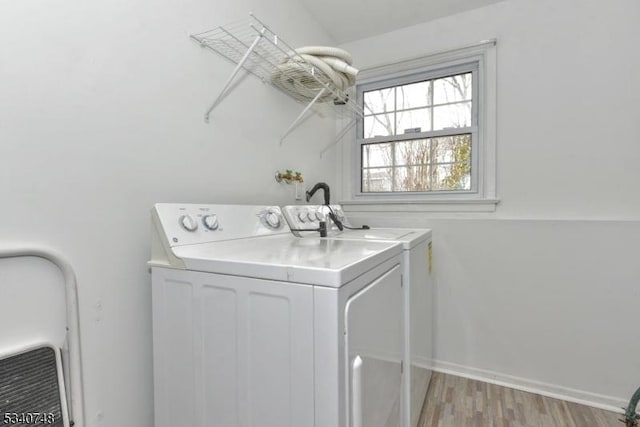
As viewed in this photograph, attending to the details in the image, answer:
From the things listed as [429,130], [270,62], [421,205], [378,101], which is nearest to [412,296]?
[421,205]

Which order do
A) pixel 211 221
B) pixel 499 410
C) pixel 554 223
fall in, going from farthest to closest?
pixel 554 223 → pixel 499 410 → pixel 211 221

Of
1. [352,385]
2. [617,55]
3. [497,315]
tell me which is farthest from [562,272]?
[352,385]

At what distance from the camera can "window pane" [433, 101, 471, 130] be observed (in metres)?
2.36

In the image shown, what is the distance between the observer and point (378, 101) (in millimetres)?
2717

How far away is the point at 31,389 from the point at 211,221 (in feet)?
2.27

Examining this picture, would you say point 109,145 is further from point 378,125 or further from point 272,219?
point 378,125

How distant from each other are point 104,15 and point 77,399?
1.26m

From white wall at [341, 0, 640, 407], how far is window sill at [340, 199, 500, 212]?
2.3 inches

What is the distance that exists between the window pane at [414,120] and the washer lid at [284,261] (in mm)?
1659

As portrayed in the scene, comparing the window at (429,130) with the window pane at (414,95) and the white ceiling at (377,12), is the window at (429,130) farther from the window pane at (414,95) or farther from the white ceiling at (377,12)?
the white ceiling at (377,12)

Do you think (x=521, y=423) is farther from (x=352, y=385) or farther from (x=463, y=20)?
(x=463, y=20)

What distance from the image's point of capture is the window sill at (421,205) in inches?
86.1

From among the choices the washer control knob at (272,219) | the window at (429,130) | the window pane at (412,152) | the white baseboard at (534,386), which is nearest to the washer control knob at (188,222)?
the washer control knob at (272,219)

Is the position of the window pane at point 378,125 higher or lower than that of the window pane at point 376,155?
higher
